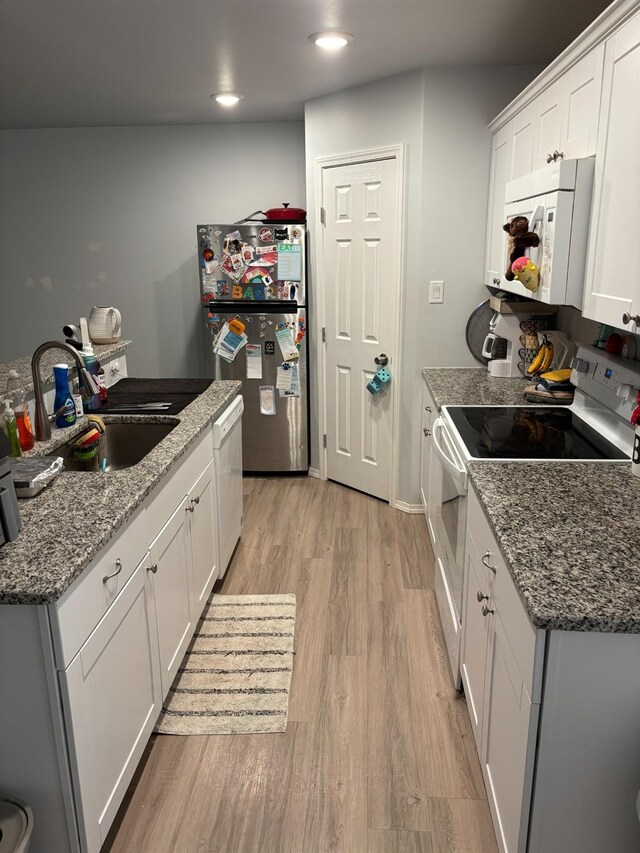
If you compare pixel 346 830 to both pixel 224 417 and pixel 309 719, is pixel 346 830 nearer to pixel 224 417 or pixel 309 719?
pixel 309 719

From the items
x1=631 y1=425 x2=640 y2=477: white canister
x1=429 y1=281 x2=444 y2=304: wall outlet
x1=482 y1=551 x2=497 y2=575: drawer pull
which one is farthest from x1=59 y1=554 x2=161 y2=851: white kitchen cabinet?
x1=429 y1=281 x2=444 y2=304: wall outlet

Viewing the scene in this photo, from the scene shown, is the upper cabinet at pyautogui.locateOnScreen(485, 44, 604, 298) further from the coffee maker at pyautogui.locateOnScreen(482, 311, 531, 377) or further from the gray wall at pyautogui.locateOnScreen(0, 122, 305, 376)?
the gray wall at pyautogui.locateOnScreen(0, 122, 305, 376)

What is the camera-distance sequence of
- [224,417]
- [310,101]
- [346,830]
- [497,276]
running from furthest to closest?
1. [310,101]
2. [497,276]
3. [224,417]
4. [346,830]

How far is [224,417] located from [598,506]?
1.78 metres

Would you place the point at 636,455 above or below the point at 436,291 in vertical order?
below

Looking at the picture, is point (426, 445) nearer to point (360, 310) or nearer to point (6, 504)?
point (360, 310)

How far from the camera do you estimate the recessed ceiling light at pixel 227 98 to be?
13.1 feet

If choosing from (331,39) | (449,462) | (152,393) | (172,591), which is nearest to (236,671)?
A: (172,591)

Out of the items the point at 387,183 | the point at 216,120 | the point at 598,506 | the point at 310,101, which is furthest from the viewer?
the point at 216,120

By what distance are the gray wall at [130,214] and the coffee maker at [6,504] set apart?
3.88 m

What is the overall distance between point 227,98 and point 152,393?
78.8 inches

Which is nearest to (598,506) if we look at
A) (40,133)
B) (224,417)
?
(224,417)

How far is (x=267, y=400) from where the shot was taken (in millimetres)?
4605

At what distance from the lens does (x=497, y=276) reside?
3410 millimetres
